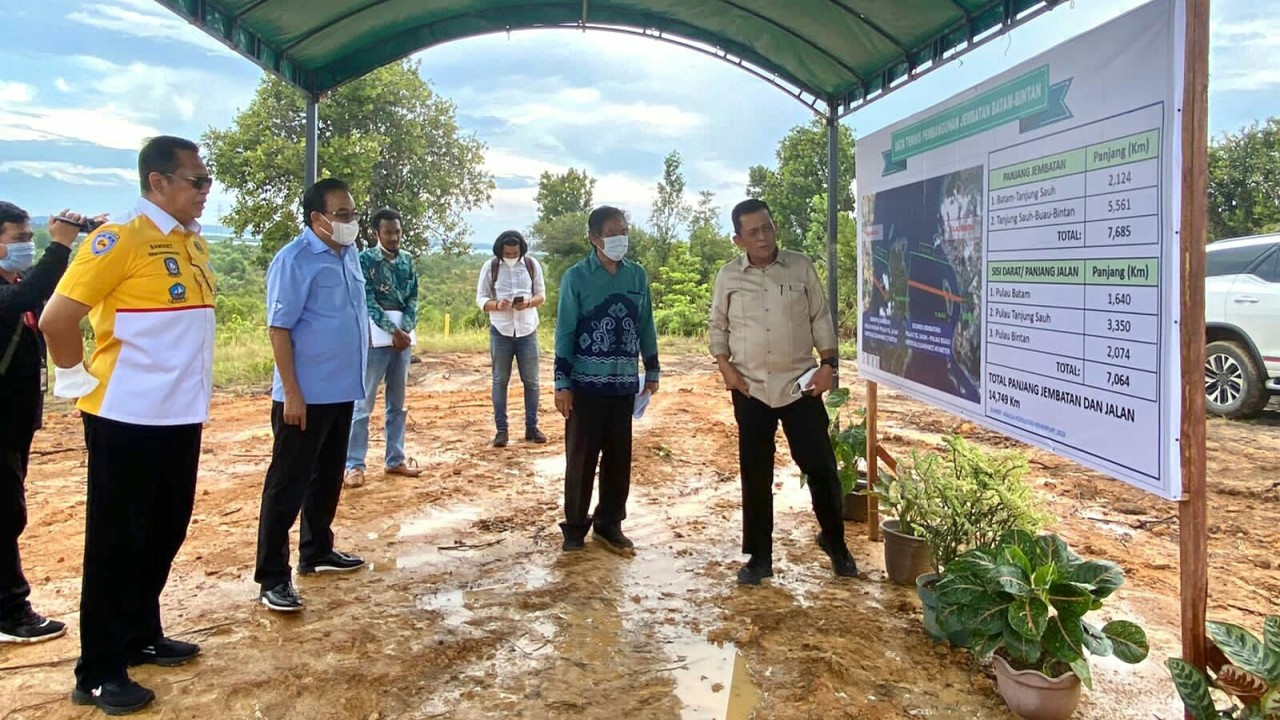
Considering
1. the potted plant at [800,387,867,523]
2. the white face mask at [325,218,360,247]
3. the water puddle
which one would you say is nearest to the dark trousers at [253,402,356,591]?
the white face mask at [325,218,360,247]

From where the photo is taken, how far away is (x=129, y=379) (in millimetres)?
2641

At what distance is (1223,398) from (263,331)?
15.8m

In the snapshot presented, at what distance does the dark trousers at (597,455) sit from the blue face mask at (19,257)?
7.84 feet

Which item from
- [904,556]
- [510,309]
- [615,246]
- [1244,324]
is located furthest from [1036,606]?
[1244,324]

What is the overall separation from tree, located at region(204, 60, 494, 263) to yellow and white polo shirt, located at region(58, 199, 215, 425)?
46.4 feet

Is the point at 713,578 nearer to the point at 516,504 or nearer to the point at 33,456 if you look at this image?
the point at 516,504

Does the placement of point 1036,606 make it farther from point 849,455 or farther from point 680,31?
point 680,31

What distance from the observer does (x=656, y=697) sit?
2797 millimetres

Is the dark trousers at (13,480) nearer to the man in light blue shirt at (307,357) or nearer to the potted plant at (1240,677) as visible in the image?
the man in light blue shirt at (307,357)

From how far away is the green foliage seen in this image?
3.23 meters

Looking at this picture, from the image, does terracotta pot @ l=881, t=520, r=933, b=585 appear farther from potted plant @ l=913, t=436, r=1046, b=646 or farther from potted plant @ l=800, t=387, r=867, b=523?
potted plant @ l=800, t=387, r=867, b=523

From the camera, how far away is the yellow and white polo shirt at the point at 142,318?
8.47 feet

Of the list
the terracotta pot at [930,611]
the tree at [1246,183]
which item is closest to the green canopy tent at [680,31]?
the terracotta pot at [930,611]

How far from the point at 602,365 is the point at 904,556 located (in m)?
1.73
